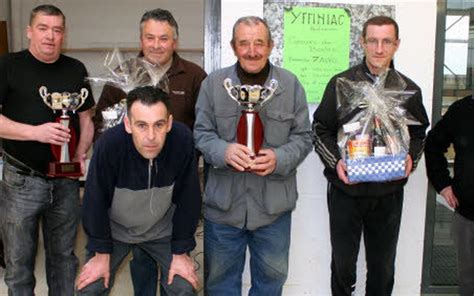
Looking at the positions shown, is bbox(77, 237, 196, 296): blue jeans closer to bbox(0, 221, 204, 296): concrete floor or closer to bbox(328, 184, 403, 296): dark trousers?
bbox(328, 184, 403, 296): dark trousers

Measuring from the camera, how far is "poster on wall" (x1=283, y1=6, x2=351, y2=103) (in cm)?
279

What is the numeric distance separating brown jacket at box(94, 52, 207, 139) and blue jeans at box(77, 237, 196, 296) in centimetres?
60

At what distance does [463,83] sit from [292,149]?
1.42 metres

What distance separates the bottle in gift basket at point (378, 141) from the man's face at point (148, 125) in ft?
2.94

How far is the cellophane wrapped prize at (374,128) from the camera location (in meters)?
2.17

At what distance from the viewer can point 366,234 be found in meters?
2.45

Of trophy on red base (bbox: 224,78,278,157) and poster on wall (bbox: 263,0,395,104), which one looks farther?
poster on wall (bbox: 263,0,395,104)

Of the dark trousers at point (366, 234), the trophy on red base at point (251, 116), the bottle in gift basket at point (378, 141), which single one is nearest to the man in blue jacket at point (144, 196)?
the trophy on red base at point (251, 116)

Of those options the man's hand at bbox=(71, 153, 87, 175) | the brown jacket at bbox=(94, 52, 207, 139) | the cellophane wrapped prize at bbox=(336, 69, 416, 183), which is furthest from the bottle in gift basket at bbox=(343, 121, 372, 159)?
the man's hand at bbox=(71, 153, 87, 175)

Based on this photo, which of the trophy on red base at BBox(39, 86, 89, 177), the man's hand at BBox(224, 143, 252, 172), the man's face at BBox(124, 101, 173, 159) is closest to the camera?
the man's face at BBox(124, 101, 173, 159)

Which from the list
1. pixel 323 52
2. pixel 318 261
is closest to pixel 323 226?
pixel 318 261

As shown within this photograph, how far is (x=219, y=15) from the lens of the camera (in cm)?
277

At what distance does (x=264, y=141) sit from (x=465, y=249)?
3.48 feet

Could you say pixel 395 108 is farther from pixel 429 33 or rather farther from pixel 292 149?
pixel 429 33
